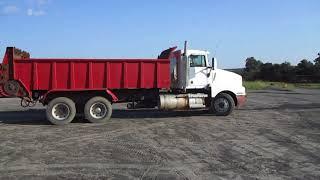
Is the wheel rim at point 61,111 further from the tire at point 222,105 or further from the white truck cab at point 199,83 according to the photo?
the tire at point 222,105

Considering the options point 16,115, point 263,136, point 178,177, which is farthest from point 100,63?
point 178,177

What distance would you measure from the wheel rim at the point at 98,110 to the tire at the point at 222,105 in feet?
15.1

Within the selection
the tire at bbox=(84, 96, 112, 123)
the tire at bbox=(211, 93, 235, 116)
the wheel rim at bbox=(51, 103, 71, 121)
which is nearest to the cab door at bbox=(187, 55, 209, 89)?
the tire at bbox=(211, 93, 235, 116)

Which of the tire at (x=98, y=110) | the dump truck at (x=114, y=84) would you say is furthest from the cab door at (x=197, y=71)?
the tire at (x=98, y=110)

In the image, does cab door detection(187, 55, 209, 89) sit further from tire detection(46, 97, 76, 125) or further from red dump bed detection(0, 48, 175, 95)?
tire detection(46, 97, 76, 125)

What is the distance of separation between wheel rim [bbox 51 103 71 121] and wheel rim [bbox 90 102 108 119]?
924 millimetres

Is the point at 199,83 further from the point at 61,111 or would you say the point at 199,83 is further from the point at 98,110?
the point at 61,111

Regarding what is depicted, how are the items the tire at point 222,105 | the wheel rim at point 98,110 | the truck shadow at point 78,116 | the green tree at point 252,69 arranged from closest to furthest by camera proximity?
the wheel rim at point 98,110, the truck shadow at point 78,116, the tire at point 222,105, the green tree at point 252,69

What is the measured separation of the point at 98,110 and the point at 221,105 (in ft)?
16.9

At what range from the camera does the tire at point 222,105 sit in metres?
21.5

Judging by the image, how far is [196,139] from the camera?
48.5 feet

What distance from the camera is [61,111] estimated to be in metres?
19.4

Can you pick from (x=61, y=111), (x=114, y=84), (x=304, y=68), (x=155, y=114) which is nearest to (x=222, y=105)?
(x=155, y=114)

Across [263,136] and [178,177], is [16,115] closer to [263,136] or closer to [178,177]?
[263,136]
